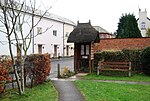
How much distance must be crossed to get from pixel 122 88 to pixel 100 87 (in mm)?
1045

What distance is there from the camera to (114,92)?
10.9 metres

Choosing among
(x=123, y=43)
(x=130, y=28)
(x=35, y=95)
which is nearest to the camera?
(x=35, y=95)

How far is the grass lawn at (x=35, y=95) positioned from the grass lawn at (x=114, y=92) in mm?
1339

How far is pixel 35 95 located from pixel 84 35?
902 cm

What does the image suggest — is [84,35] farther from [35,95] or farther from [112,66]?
[35,95]

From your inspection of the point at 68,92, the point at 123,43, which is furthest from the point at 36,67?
the point at 123,43

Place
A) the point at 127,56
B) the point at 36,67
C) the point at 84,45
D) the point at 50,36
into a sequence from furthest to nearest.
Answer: the point at 50,36 → the point at 84,45 → the point at 127,56 → the point at 36,67

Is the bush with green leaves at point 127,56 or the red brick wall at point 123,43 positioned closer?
the bush with green leaves at point 127,56

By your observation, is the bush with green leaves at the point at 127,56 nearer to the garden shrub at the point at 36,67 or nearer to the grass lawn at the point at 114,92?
the grass lawn at the point at 114,92

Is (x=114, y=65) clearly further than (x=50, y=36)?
No

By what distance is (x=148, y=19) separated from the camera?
59.4 meters

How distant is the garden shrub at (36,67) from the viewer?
12.4 meters

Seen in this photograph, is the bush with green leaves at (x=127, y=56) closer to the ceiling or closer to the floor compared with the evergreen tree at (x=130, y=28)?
closer to the floor

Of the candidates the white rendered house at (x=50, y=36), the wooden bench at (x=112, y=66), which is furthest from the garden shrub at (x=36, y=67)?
the white rendered house at (x=50, y=36)
